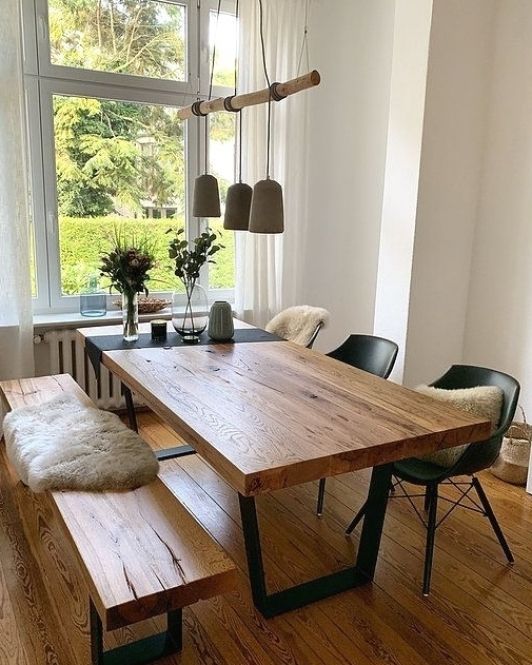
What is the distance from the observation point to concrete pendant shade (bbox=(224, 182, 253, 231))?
2.49 m

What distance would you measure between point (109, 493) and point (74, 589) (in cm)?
54

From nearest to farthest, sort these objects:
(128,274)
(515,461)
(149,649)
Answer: (149,649)
(128,274)
(515,461)

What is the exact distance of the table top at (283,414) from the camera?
159cm

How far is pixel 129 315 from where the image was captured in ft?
9.50

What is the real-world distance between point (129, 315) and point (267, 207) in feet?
3.62

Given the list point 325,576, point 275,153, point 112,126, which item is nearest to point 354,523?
point 325,576

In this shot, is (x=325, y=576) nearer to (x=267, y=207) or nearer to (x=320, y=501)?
(x=320, y=501)

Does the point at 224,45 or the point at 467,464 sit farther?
the point at 224,45

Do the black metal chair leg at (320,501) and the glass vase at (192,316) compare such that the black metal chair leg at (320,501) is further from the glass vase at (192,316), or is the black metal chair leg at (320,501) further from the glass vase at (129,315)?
the glass vase at (129,315)

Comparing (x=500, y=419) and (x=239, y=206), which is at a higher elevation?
(x=239, y=206)

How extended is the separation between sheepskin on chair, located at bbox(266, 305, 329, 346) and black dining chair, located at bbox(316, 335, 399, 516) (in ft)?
0.66

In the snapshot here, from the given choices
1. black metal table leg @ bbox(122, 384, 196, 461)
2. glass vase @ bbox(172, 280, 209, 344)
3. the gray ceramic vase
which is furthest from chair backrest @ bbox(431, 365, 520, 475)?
black metal table leg @ bbox(122, 384, 196, 461)

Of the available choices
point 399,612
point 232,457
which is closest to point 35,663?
point 232,457

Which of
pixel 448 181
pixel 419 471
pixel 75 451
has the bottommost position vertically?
pixel 419 471
